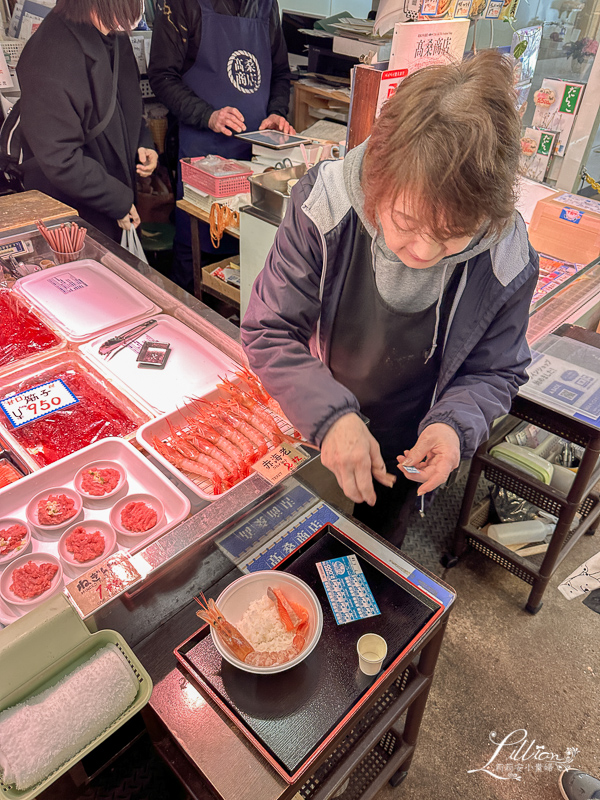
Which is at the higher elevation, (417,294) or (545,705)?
(417,294)

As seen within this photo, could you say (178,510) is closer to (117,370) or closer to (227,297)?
(117,370)

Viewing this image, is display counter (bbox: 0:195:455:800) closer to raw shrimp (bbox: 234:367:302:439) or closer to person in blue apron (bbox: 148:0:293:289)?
raw shrimp (bbox: 234:367:302:439)

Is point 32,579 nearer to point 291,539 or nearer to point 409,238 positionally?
point 291,539

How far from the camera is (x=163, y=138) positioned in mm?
4973

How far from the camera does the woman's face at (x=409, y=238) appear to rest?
112 cm

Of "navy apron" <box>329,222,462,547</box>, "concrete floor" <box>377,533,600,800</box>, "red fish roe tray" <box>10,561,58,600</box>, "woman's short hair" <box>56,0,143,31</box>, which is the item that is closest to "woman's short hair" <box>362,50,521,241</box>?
"navy apron" <box>329,222,462,547</box>

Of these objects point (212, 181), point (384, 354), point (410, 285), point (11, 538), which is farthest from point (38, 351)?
point (212, 181)

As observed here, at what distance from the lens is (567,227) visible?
120 inches

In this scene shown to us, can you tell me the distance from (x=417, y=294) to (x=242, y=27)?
361 centimetres

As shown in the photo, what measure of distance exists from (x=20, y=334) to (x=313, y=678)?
166 cm

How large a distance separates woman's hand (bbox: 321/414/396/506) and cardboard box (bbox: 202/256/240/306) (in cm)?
261

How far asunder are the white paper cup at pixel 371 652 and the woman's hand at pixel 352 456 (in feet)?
1.08

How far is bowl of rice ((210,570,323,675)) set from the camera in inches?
49.5

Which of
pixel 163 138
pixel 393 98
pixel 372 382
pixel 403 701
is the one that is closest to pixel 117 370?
pixel 372 382
